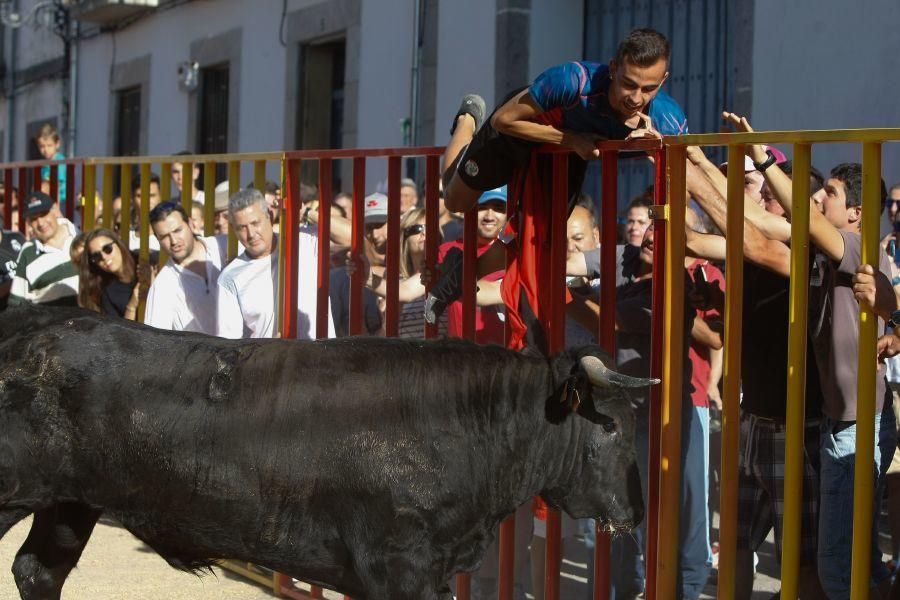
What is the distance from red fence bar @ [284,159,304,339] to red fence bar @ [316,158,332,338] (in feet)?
0.53

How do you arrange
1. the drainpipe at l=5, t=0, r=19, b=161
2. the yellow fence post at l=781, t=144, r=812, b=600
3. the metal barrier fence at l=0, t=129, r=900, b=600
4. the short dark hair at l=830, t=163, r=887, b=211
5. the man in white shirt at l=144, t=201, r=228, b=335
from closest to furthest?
the metal barrier fence at l=0, t=129, r=900, b=600, the yellow fence post at l=781, t=144, r=812, b=600, the short dark hair at l=830, t=163, r=887, b=211, the man in white shirt at l=144, t=201, r=228, b=335, the drainpipe at l=5, t=0, r=19, b=161

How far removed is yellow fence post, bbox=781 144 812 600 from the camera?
446 centimetres

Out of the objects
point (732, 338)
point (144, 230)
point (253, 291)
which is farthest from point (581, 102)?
point (144, 230)

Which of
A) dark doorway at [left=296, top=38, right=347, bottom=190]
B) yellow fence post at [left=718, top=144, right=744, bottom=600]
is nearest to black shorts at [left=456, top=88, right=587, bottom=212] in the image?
yellow fence post at [left=718, top=144, right=744, bottom=600]

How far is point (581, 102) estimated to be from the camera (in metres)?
4.87

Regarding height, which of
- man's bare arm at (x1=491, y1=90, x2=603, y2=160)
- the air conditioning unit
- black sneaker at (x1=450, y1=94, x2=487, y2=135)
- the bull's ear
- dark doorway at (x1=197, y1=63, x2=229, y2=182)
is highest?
the air conditioning unit

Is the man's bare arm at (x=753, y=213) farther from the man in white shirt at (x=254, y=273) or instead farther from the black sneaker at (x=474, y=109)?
the man in white shirt at (x=254, y=273)

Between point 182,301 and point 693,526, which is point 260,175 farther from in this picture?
point 693,526

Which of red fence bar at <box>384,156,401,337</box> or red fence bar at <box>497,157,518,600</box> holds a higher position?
red fence bar at <box>384,156,401,337</box>

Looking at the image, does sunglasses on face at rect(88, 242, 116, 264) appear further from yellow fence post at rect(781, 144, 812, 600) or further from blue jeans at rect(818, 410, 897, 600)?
yellow fence post at rect(781, 144, 812, 600)

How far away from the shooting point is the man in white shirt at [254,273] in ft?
21.9

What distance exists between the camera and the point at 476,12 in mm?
12883

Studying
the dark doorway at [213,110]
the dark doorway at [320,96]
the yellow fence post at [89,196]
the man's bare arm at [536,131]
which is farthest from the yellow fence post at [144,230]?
the dark doorway at [213,110]

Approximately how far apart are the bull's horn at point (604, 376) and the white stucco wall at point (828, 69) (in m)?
5.14
